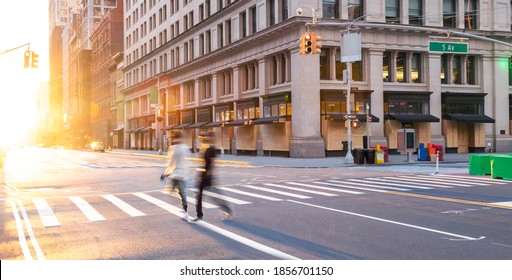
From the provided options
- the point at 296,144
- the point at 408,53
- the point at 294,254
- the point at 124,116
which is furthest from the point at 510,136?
the point at 124,116

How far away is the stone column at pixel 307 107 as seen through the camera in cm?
3997

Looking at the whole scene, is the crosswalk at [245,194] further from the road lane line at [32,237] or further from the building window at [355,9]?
the building window at [355,9]

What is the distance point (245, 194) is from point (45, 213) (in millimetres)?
6261

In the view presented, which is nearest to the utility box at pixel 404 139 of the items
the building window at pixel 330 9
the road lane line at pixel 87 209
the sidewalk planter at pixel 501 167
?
the building window at pixel 330 9

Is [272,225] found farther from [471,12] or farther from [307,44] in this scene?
[471,12]

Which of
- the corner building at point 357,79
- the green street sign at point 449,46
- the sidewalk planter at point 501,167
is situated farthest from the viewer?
the corner building at point 357,79

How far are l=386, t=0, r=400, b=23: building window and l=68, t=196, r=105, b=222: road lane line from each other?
36.0m

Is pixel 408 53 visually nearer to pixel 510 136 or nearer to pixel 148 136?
pixel 510 136

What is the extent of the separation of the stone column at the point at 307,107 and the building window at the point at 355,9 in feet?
18.4

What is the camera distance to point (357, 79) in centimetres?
4284

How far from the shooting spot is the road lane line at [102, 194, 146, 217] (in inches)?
478

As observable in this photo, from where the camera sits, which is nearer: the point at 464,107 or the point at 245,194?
the point at 245,194

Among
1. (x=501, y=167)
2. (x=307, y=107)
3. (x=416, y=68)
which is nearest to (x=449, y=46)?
(x=501, y=167)
